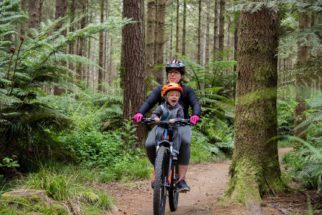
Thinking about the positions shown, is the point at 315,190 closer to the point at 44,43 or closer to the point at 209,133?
the point at 44,43

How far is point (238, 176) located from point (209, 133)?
6.41m

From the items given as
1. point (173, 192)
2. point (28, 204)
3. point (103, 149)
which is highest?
point (28, 204)

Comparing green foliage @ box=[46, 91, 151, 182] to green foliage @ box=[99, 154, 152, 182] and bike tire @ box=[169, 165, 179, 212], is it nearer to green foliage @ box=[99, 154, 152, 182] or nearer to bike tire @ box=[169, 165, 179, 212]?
green foliage @ box=[99, 154, 152, 182]

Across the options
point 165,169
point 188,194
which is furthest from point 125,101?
point 165,169

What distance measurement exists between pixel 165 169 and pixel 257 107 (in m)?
1.61

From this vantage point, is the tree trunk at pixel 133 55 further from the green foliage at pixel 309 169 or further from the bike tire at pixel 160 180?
the bike tire at pixel 160 180

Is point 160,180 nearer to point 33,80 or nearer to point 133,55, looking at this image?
point 33,80

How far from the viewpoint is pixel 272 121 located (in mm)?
6008

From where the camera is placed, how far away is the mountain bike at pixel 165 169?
5.03 meters

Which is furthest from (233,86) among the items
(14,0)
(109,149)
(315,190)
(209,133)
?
(14,0)

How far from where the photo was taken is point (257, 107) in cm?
594

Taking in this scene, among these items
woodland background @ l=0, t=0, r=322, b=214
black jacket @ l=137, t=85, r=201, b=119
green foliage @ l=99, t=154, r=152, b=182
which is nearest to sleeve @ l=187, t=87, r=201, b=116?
black jacket @ l=137, t=85, r=201, b=119

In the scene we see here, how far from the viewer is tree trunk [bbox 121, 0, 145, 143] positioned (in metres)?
9.47

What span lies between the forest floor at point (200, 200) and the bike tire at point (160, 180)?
2.24 ft
